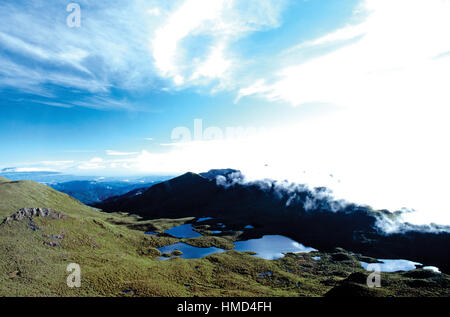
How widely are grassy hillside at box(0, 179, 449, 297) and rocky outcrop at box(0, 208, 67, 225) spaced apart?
2.90 m

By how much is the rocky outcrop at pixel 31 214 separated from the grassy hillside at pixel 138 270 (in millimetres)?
2902

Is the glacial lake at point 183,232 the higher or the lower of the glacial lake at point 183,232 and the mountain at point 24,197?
the lower

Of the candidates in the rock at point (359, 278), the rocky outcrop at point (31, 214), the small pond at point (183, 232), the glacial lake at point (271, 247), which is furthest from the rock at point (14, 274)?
the rock at point (359, 278)

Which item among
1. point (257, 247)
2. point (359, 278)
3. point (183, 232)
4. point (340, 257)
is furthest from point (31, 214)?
point (340, 257)

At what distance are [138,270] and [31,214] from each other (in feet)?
219

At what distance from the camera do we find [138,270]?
81812mm

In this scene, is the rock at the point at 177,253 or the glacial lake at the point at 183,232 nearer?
the rock at the point at 177,253

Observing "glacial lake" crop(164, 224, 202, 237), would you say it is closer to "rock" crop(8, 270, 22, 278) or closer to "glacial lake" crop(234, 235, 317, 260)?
"glacial lake" crop(234, 235, 317, 260)

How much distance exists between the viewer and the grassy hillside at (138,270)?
212ft

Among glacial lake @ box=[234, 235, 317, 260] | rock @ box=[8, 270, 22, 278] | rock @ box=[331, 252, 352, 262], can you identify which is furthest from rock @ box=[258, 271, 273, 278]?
rock @ box=[8, 270, 22, 278]

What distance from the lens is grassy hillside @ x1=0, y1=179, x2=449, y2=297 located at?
212 ft

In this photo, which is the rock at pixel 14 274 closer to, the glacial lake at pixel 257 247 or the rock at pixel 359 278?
the glacial lake at pixel 257 247
